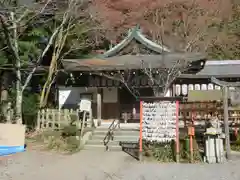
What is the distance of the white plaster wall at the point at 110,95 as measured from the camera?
63.7ft

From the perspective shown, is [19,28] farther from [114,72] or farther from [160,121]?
[160,121]

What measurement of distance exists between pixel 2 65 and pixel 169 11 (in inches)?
581

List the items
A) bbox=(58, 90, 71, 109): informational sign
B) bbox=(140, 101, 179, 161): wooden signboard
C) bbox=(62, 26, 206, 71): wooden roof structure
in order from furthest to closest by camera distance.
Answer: bbox=(58, 90, 71, 109): informational sign → bbox=(62, 26, 206, 71): wooden roof structure → bbox=(140, 101, 179, 161): wooden signboard

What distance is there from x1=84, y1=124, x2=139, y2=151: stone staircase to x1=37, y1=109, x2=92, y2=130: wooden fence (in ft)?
4.41

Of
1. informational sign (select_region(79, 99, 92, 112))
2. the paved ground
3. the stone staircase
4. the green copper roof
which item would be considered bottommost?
the paved ground

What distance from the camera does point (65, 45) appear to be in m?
22.3

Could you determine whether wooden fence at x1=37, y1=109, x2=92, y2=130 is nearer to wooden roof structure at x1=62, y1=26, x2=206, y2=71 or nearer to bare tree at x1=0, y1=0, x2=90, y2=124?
bare tree at x1=0, y1=0, x2=90, y2=124

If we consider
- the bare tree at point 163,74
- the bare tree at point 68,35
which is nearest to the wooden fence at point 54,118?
the bare tree at point 68,35

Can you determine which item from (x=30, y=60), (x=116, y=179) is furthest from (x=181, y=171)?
(x=30, y=60)

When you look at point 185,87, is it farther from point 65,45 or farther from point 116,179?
point 116,179

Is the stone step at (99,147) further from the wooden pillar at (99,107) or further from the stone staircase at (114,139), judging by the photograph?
the wooden pillar at (99,107)

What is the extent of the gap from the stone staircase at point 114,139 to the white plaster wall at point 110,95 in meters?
3.17

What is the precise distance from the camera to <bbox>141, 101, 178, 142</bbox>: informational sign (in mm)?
11383

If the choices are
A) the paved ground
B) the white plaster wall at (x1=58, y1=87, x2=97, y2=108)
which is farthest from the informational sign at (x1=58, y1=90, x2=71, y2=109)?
the paved ground
